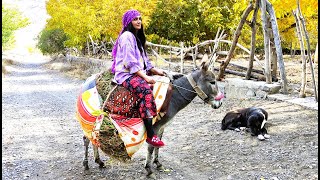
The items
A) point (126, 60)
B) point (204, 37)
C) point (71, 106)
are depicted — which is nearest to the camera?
point (126, 60)

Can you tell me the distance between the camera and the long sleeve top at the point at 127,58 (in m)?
4.47

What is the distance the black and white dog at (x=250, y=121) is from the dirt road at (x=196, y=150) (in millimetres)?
138

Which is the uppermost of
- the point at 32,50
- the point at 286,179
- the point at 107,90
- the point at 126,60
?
the point at 126,60

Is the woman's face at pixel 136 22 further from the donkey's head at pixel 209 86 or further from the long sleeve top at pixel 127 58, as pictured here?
the donkey's head at pixel 209 86

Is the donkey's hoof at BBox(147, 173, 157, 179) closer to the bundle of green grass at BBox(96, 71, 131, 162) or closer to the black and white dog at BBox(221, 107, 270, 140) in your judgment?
the bundle of green grass at BBox(96, 71, 131, 162)

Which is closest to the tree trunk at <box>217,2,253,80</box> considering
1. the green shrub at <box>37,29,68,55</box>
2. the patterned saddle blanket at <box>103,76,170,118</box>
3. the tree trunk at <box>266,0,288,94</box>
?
the tree trunk at <box>266,0,288,94</box>

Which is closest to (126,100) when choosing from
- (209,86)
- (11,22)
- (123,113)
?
(123,113)

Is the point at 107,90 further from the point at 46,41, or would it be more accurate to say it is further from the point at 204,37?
the point at 46,41

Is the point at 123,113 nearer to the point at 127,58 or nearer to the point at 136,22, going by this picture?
the point at 127,58

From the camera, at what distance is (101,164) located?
5.46 meters

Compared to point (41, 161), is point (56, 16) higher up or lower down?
higher up

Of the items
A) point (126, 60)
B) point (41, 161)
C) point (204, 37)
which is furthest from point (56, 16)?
point (126, 60)

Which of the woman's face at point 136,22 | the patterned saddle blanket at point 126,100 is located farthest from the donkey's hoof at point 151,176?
the woman's face at point 136,22

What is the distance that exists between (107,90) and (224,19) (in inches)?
710
